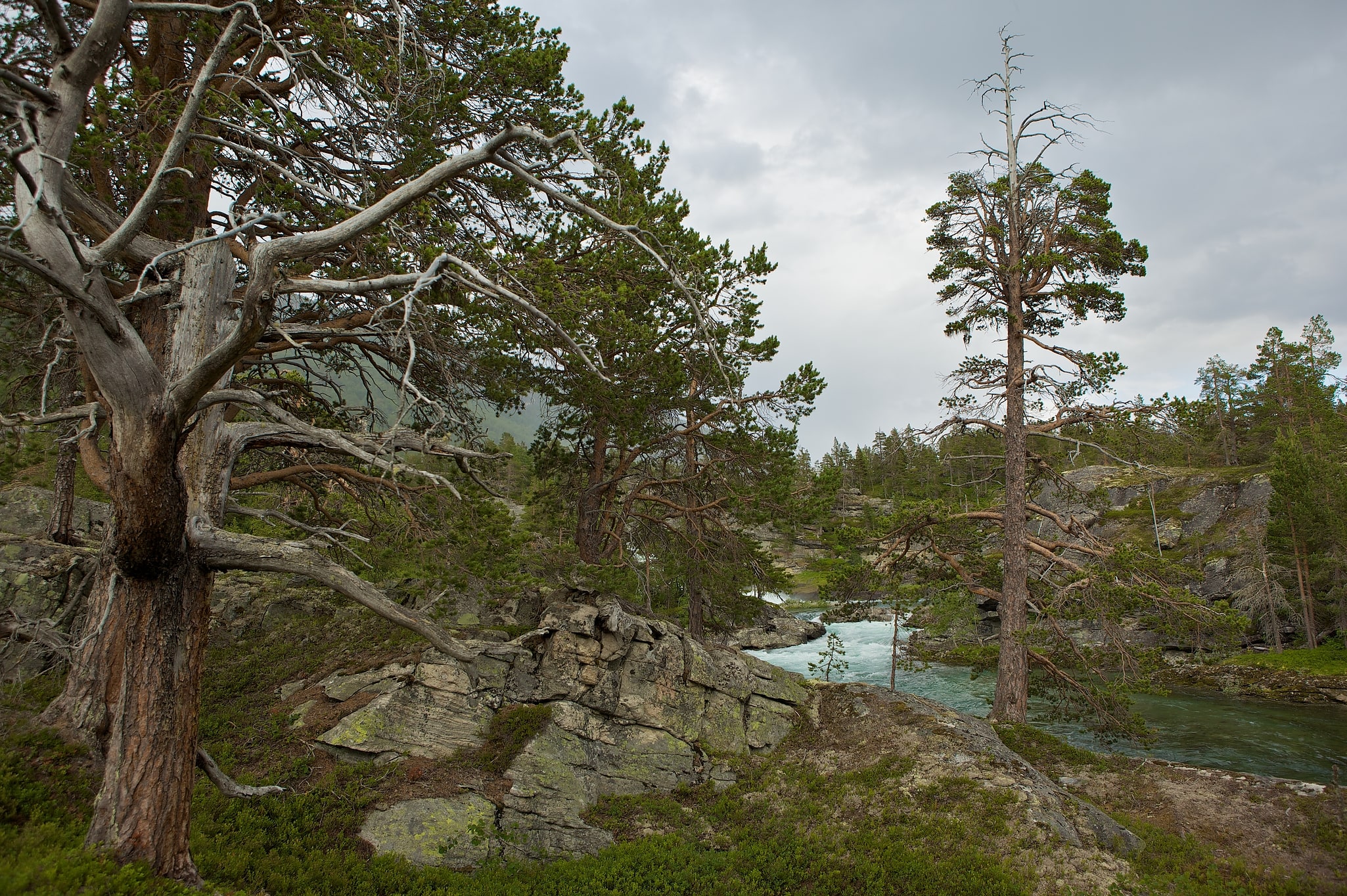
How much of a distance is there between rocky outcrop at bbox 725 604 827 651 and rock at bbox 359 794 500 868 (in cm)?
2539

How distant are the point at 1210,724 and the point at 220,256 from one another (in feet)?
105

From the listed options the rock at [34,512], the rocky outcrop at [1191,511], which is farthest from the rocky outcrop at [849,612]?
the rocky outcrop at [1191,511]

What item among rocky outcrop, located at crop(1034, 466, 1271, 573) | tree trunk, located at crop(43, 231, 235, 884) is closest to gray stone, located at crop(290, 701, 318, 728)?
tree trunk, located at crop(43, 231, 235, 884)

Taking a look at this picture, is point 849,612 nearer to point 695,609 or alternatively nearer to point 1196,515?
point 695,609

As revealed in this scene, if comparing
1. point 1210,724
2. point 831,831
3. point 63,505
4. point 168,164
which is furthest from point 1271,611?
point 63,505

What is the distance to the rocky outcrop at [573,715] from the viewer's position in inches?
363

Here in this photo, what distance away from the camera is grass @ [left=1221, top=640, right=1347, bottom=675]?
28.9 m

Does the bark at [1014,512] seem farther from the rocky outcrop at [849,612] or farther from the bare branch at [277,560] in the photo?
the bare branch at [277,560]

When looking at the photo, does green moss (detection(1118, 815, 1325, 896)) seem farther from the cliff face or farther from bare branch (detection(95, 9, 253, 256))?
the cliff face

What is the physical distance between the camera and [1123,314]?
15.3 meters

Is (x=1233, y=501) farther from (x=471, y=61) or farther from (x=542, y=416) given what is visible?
(x=471, y=61)

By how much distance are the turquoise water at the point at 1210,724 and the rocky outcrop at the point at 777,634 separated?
3.36m

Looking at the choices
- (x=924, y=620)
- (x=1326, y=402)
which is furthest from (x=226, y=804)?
(x=1326, y=402)

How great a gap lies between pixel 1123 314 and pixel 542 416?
15.3 m
